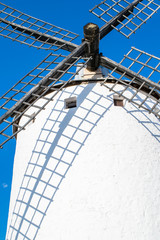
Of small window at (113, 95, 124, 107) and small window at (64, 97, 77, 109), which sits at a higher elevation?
small window at (113, 95, 124, 107)

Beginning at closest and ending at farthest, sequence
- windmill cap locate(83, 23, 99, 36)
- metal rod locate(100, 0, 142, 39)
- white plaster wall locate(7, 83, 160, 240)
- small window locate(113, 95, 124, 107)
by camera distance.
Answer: white plaster wall locate(7, 83, 160, 240) → small window locate(113, 95, 124, 107) → windmill cap locate(83, 23, 99, 36) → metal rod locate(100, 0, 142, 39)

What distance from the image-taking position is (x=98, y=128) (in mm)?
5570

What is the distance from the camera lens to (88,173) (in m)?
5.14

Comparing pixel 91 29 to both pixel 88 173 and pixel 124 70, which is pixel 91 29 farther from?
pixel 88 173

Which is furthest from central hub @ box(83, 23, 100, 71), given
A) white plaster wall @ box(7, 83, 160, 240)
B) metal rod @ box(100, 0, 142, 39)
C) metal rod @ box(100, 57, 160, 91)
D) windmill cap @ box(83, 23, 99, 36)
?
white plaster wall @ box(7, 83, 160, 240)

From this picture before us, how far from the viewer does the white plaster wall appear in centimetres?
480

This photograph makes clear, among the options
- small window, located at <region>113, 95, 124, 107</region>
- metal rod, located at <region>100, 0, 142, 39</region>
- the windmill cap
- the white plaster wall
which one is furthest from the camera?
metal rod, located at <region>100, 0, 142, 39</region>

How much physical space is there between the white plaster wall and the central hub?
2.47 feet

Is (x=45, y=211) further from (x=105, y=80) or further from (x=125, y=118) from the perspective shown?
(x=105, y=80)

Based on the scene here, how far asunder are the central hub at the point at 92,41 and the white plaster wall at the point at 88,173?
75cm

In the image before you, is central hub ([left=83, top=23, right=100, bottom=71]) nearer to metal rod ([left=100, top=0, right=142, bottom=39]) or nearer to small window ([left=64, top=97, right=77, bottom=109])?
metal rod ([left=100, top=0, right=142, bottom=39])

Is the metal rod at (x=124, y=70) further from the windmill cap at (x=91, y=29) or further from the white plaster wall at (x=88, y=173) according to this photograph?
the windmill cap at (x=91, y=29)

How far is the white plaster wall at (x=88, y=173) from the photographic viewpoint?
4.80 metres

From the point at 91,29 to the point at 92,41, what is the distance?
0.22 meters
